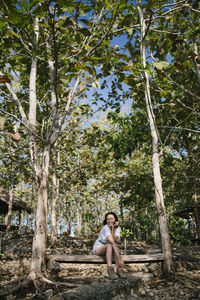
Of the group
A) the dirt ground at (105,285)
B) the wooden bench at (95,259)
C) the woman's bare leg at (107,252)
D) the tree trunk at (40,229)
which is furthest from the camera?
the wooden bench at (95,259)

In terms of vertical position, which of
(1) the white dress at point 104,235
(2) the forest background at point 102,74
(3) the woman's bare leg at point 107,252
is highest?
(2) the forest background at point 102,74

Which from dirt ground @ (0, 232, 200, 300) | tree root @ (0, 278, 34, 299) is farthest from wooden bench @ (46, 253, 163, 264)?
tree root @ (0, 278, 34, 299)

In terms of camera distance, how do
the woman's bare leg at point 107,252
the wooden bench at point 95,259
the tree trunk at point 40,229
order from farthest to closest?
the wooden bench at point 95,259
the woman's bare leg at point 107,252
the tree trunk at point 40,229

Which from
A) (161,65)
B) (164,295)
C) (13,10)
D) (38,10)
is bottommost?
(164,295)

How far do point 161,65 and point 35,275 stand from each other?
15.4ft

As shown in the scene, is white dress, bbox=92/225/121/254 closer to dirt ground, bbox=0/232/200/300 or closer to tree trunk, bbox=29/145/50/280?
dirt ground, bbox=0/232/200/300

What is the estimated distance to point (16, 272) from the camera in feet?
17.1

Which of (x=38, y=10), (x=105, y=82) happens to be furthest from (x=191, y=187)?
(x=38, y=10)

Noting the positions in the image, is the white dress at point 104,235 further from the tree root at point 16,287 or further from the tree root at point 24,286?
the tree root at point 16,287

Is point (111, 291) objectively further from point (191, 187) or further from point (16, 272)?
point (191, 187)

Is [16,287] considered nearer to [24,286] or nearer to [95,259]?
[24,286]

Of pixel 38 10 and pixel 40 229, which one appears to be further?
pixel 40 229

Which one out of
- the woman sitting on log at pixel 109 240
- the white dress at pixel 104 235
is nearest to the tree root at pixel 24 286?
the woman sitting on log at pixel 109 240

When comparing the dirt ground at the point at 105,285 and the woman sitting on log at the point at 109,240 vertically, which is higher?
the woman sitting on log at the point at 109,240
